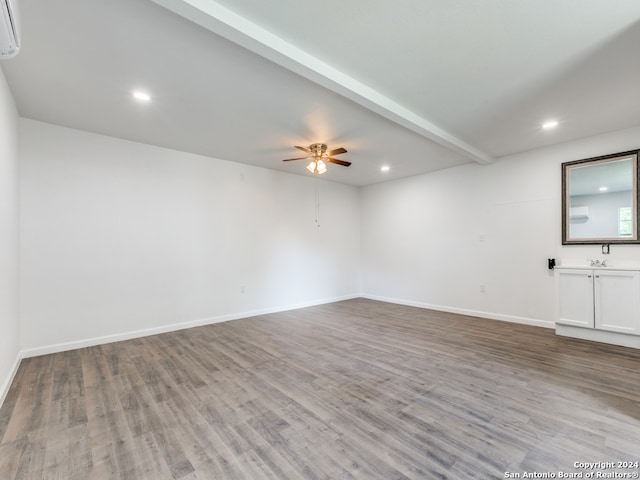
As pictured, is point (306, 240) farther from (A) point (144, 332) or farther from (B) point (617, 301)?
(B) point (617, 301)

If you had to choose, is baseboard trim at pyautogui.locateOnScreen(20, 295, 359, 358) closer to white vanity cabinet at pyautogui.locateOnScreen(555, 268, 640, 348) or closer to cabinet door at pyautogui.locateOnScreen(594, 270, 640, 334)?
white vanity cabinet at pyautogui.locateOnScreen(555, 268, 640, 348)

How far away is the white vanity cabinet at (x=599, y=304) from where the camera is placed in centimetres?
347

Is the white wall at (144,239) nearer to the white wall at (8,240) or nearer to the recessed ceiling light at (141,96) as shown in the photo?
the white wall at (8,240)

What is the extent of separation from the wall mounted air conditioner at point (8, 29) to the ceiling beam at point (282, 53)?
664 mm

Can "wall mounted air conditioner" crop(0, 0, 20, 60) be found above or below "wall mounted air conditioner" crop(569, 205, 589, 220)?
above

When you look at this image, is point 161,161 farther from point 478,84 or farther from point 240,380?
point 478,84

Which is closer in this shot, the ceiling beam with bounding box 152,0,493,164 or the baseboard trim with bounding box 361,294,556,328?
the ceiling beam with bounding box 152,0,493,164

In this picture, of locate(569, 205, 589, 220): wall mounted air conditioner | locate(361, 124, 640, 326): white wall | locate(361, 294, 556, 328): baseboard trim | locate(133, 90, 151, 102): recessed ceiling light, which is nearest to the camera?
locate(133, 90, 151, 102): recessed ceiling light

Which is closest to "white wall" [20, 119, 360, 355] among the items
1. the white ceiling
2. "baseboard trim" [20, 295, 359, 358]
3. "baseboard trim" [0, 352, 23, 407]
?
"baseboard trim" [20, 295, 359, 358]

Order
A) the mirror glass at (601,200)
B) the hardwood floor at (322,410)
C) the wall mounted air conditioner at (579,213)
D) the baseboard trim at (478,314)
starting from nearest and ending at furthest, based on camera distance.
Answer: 1. the hardwood floor at (322,410)
2. the mirror glass at (601,200)
3. the wall mounted air conditioner at (579,213)
4. the baseboard trim at (478,314)

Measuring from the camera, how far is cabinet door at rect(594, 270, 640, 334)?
345cm

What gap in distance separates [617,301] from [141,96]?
19.4 feet

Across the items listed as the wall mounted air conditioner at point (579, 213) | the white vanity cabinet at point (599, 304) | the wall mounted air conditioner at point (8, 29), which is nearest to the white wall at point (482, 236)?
the wall mounted air conditioner at point (579, 213)

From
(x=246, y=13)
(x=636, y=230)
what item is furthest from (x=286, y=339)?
(x=636, y=230)
